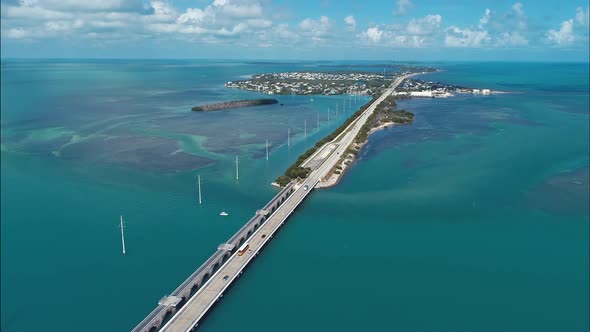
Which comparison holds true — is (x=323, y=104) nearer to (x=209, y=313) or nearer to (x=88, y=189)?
(x=88, y=189)

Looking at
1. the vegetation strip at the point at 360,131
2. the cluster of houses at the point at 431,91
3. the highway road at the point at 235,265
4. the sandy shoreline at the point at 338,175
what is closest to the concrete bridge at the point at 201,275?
the highway road at the point at 235,265

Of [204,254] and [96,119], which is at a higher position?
[96,119]

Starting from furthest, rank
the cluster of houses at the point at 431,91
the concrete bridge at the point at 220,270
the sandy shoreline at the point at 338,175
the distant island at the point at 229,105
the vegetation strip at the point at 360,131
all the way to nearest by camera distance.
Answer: the cluster of houses at the point at 431,91 → the distant island at the point at 229,105 → the vegetation strip at the point at 360,131 → the sandy shoreline at the point at 338,175 → the concrete bridge at the point at 220,270

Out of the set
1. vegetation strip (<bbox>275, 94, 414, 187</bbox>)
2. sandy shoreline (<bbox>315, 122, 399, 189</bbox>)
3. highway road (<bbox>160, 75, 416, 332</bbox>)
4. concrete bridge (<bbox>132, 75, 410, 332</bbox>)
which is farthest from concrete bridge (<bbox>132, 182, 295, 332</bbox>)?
sandy shoreline (<bbox>315, 122, 399, 189</bbox>)

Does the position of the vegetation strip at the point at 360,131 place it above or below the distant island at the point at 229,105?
below

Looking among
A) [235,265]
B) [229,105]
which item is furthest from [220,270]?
[229,105]

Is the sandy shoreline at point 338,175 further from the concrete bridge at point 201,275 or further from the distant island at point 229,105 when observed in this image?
the distant island at point 229,105

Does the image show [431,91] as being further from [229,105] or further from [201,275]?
[201,275]

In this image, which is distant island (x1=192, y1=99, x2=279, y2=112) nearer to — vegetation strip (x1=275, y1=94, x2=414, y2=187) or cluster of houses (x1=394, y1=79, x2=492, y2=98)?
vegetation strip (x1=275, y1=94, x2=414, y2=187)

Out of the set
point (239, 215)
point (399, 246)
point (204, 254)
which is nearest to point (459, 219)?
point (399, 246)
